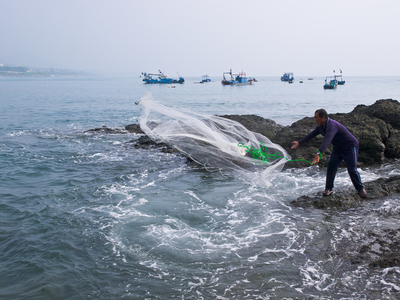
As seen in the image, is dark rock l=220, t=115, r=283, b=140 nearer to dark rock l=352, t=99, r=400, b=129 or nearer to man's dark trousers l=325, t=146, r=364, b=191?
dark rock l=352, t=99, r=400, b=129

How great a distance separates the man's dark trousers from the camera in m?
5.37

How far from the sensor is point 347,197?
18.5ft

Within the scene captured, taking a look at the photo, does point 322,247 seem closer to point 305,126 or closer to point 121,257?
point 121,257

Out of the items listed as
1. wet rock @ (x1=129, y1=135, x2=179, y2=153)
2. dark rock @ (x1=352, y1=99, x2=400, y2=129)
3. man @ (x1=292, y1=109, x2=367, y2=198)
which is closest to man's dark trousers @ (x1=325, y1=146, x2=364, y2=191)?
man @ (x1=292, y1=109, x2=367, y2=198)

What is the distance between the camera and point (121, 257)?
428 centimetres

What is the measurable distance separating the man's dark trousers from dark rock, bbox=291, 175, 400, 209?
0.67ft

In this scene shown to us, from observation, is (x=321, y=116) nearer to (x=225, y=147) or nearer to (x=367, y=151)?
(x=225, y=147)

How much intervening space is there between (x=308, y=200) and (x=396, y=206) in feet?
4.72

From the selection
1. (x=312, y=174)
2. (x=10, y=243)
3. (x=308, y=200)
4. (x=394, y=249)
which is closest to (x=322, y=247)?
(x=394, y=249)

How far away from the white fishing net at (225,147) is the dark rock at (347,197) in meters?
1.08

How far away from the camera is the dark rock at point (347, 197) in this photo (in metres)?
5.54

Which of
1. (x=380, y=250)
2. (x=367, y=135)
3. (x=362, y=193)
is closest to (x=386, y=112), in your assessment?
(x=367, y=135)

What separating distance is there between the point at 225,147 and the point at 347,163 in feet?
10.5

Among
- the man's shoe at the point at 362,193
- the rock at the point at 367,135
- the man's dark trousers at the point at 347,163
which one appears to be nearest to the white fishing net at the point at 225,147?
the rock at the point at 367,135
